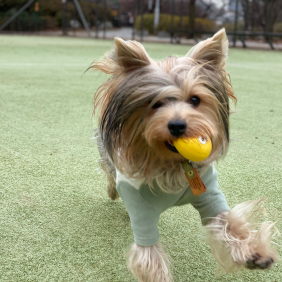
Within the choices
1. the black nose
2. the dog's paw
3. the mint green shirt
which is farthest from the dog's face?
the dog's paw

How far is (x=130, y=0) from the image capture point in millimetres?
39156

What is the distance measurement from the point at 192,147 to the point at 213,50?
19.6 inches

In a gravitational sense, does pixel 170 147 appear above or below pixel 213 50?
below

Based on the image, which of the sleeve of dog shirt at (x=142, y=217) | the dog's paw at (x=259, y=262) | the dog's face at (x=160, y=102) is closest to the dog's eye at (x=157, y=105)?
the dog's face at (x=160, y=102)

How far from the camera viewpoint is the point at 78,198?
2.57m

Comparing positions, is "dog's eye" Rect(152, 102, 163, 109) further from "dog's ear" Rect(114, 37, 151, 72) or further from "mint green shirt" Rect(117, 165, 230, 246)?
"mint green shirt" Rect(117, 165, 230, 246)

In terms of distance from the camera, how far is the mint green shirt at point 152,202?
1758 mm

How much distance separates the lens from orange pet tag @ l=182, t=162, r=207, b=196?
66.7 inches

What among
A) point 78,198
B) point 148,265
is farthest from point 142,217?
point 78,198

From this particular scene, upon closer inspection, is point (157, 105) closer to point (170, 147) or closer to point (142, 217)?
point (170, 147)

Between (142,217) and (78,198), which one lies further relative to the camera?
(78,198)

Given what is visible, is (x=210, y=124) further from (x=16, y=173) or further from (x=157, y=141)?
(x=16, y=173)

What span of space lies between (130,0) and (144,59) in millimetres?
39678

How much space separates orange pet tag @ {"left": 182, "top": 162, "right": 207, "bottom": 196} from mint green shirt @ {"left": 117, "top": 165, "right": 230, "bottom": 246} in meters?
0.10
